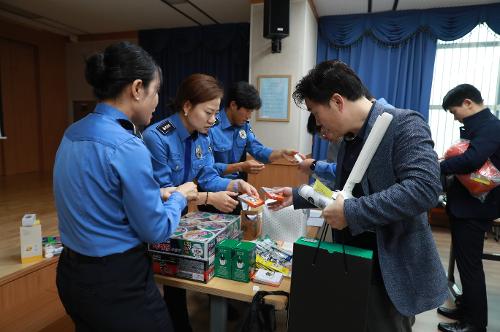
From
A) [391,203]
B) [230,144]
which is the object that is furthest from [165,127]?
[391,203]

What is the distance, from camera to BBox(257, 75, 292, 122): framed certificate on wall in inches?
159

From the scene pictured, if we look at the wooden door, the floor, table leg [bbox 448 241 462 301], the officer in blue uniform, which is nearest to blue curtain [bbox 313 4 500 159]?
the floor

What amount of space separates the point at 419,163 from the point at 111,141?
32.9 inches

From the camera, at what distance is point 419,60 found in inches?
167

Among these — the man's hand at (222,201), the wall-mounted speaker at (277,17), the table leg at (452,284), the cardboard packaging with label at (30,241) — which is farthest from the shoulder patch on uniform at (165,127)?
the wall-mounted speaker at (277,17)

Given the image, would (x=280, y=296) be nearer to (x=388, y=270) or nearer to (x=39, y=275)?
(x=388, y=270)

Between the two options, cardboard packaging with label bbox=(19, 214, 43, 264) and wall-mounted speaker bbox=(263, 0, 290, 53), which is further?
wall-mounted speaker bbox=(263, 0, 290, 53)

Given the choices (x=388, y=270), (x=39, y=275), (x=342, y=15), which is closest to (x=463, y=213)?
(x=388, y=270)

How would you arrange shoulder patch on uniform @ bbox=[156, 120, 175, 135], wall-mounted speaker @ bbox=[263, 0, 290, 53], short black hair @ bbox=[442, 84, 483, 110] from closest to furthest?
1. shoulder patch on uniform @ bbox=[156, 120, 175, 135]
2. short black hair @ bbox=[442, 84, 483, 110]
3. wall-mounted speaker @ bbox=[263, 0, 290, 53]

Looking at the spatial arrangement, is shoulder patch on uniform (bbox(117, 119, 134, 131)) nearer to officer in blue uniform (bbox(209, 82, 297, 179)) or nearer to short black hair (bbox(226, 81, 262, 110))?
officer in blue uniform (bbox(209, 82, 297, 179))

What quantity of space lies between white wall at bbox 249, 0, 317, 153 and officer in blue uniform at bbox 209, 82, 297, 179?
159cm

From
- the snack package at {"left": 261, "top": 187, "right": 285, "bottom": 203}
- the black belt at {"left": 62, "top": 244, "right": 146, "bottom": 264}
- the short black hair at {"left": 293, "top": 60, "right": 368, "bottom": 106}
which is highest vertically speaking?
the short black hair at {"left": 293, "top": 60, "right": 368, "bottom": 106}

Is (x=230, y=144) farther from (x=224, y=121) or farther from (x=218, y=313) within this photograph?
(x=218, y=313)

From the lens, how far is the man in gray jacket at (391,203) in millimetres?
884
